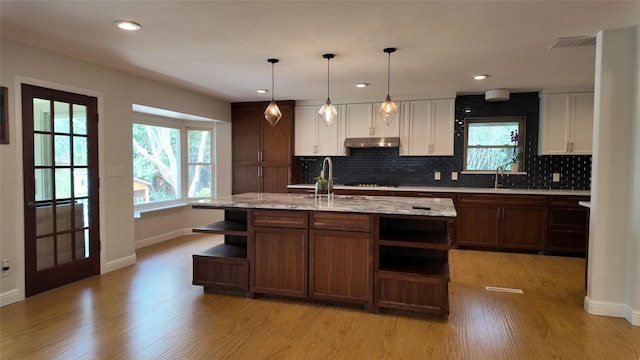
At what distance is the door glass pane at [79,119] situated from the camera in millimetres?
3725

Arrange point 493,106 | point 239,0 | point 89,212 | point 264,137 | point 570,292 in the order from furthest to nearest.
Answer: point 264,137
point 493,106
point 89,212
point 570,292
point 239,0

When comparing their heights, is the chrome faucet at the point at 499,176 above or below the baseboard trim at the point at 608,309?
above

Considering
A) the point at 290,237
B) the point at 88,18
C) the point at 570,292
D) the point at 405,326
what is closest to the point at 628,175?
the point at 570,292

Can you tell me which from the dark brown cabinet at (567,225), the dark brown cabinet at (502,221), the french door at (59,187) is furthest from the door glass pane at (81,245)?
the dark brown cabinet at (567,225)

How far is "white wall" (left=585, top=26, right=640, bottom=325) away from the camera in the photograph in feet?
9.27

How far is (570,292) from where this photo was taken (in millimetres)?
3480

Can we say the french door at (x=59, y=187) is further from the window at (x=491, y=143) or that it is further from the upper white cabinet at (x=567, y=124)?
the upper white cabinet at (x=567, y=124)

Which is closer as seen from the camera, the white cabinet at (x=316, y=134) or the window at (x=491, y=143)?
the window at (x=491, y=143)

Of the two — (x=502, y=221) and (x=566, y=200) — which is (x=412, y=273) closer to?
(x=502, y=221)

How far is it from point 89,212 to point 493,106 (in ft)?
18.4

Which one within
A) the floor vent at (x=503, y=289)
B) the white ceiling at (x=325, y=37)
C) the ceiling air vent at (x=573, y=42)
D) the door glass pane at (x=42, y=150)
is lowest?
the floor vent at (x=503, y=289)

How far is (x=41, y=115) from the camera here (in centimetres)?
341

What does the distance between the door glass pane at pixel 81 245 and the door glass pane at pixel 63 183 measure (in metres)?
0.44

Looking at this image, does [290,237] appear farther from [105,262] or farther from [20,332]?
[105,262]
